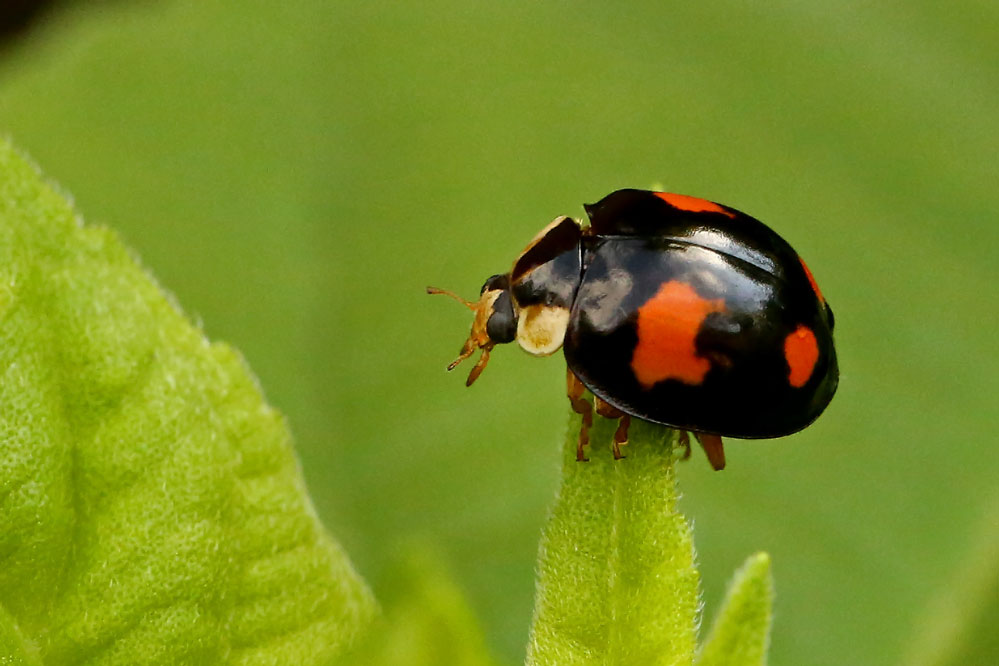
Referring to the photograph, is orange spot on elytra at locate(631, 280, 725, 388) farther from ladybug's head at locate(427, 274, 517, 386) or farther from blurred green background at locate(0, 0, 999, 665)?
blurred green background at locate(0, 0, 999, 665)

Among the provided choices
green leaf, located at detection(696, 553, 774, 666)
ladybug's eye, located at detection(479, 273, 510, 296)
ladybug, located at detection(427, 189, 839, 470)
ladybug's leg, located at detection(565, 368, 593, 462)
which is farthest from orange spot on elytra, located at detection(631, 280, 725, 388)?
green leaf, located at detection(696, 553, 774, 666)

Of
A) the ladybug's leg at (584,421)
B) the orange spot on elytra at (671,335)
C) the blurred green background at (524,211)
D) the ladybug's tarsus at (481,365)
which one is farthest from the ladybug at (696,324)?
the blurred green background at (524,211)

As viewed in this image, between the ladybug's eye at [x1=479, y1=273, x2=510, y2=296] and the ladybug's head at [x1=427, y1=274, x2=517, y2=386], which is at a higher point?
the ladybug's eye at [x1=479, y1=273, x2=510, y2=296]

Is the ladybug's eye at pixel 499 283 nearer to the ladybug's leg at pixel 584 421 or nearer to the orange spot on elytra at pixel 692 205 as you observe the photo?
the orange spot on elytra at pixel 692 205

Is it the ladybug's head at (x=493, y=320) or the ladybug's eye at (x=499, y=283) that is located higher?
the ladybug's eye at (x=499, y=283)

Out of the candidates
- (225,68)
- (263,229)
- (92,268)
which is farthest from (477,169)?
(92,268)

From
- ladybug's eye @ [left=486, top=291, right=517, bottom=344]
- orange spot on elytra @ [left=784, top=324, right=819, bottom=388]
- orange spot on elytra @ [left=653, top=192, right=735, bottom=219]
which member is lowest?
orange spot on elytra @ [left=784, top=324, right=819, bottom=388]

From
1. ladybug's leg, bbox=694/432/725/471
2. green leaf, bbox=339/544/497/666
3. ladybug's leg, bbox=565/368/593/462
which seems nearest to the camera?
green leaf, bbox=339/544/497/666
